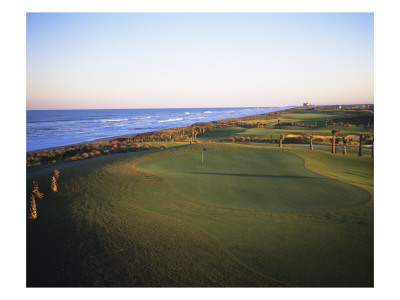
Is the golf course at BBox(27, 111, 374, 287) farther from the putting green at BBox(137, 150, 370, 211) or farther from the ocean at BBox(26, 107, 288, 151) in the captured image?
the ocean at BBox(26, 107, 288, 151)

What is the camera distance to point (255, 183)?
377 inches

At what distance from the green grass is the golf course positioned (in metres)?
0.02

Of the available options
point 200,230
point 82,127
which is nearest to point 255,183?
point 200,230

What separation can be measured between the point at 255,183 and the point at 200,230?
450cm

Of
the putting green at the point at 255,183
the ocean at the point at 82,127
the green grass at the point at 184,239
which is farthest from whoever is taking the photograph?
the ocean at the point at 82,127

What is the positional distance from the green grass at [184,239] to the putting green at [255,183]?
0.13 m

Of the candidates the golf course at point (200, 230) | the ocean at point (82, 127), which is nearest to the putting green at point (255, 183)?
the golf course at point (200, 230)

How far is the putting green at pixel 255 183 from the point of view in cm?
780

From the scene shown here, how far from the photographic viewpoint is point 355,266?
456 centimetres

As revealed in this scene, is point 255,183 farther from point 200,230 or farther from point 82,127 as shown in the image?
point 82,127

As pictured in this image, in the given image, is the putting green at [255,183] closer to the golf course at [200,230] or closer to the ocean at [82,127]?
the golf course at [200,230]

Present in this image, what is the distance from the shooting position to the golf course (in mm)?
4293

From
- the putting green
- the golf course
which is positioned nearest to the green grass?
the golf course
